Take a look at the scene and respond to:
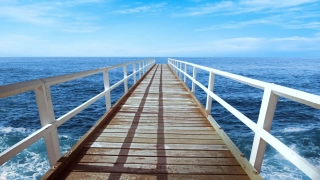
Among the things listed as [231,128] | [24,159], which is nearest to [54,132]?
[24,159]

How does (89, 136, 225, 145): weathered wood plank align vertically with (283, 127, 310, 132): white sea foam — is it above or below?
above

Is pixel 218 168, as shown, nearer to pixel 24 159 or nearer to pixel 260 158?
pixel 260 158

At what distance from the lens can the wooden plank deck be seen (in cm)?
192

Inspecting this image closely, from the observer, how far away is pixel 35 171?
5.39 m

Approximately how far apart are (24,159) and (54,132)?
560cm

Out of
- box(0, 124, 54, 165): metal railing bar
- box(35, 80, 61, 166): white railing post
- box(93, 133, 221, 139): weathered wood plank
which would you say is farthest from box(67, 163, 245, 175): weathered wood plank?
box(93, 133, 221, 139): weathered wood plank

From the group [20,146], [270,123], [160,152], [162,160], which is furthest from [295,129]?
[20,146]

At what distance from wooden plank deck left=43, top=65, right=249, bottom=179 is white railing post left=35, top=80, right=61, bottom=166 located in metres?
0.13

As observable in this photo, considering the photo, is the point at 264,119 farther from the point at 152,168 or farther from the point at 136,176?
the point at 136,176

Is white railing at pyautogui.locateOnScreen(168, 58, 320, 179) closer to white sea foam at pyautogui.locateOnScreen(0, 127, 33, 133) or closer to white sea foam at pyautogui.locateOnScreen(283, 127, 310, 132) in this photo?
white sea foam at pyautogui.locateOnScreen(283, 127, 310, 132)

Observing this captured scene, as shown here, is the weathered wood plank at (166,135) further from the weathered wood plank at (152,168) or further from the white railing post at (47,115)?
the white railing post at (47,115)

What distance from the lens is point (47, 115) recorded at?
71.7 inches

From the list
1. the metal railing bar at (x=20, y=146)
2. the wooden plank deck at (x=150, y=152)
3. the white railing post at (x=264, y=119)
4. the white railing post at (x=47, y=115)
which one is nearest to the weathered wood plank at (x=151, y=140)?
the wooden plank deck at (x=150, y=152)

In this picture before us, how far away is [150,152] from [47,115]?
51.3 inches
